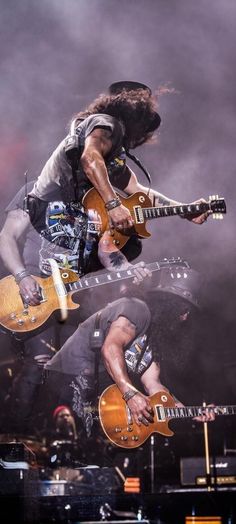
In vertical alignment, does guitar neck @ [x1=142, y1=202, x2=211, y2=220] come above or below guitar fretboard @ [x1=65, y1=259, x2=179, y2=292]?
above

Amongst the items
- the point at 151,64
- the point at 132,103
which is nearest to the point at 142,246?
the point at 132,103

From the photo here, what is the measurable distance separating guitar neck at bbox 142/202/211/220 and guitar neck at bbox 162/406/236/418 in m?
1.19

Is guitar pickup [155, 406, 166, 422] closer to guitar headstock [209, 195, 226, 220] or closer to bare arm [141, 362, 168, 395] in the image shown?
bare arm [141, 362, 168, 395]

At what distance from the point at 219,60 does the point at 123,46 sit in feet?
2.22

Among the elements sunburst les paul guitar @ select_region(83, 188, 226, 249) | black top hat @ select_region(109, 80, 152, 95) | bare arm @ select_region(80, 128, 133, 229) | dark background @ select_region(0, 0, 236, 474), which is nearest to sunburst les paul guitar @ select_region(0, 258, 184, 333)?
sunburst les paul guitar @ select_region(83, 188, 226, 249)

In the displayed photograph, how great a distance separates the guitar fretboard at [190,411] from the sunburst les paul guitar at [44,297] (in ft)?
2.72

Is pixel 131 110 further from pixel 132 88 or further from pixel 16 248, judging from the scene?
pixel 16 248

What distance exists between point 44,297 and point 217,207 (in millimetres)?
1264

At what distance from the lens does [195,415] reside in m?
3.43

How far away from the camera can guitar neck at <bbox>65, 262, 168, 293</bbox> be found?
355 centimetres

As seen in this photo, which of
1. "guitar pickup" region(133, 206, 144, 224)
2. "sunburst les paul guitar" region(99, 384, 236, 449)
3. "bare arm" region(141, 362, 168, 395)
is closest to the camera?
"sunburst les paul guitar" region(99, 384, 236, 449)

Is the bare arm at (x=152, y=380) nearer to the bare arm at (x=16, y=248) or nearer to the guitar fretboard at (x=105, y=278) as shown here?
the guitar fretboard at (x=105, y=278)

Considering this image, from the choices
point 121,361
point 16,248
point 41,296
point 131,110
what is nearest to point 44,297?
point 41,296

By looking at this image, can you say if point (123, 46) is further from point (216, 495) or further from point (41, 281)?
point (216, 495)
